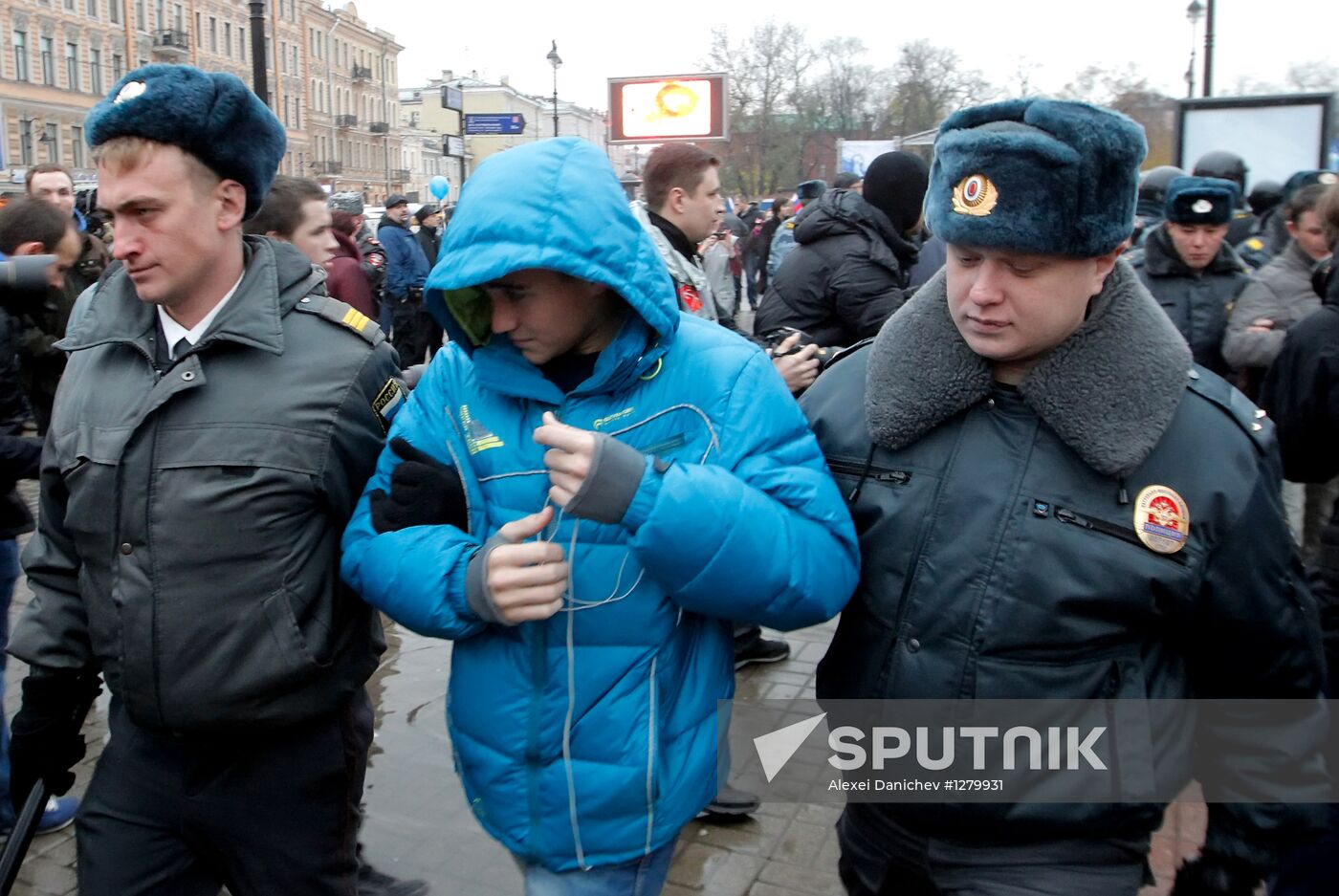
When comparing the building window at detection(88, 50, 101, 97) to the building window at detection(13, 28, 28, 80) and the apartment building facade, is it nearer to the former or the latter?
the apartment building facade

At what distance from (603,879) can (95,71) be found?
Answer: 6262 cm

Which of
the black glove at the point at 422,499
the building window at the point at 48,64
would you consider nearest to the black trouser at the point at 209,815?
the black glove at the point at 422,499

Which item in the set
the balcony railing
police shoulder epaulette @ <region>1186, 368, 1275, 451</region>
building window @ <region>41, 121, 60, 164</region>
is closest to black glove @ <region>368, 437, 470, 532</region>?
police shoulder epaulette @ <region>1186, 368, 1275, 451</region>

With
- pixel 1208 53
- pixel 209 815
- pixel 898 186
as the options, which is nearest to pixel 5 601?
pixel 209 815

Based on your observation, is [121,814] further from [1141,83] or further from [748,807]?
[1141,83]

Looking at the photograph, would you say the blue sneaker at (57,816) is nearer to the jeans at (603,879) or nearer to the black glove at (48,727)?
the black glove at (48,727)

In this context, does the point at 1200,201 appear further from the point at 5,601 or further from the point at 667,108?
the point at 667,108

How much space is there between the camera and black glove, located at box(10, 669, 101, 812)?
2.46m

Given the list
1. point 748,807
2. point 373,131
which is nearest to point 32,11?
point 373,131

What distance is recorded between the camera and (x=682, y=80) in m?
21.1

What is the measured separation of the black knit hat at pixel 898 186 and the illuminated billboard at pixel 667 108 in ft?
52.8

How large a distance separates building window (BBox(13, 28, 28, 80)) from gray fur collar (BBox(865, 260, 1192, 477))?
57506 millimetres

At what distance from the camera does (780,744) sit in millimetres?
4570

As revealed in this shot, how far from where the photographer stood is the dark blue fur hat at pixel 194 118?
7.49ft
